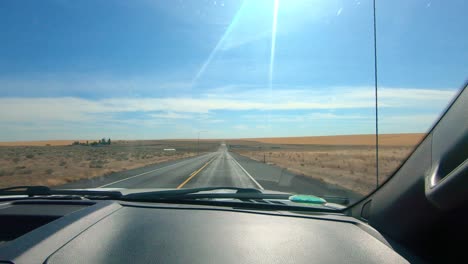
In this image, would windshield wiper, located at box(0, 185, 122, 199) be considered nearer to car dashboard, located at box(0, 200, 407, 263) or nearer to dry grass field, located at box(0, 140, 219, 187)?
car dashboard, located at box(0, 200, 407, 263)

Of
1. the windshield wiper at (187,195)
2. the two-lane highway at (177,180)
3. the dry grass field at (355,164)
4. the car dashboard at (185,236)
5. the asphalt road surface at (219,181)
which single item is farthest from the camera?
the two-lane highway at (177,180)

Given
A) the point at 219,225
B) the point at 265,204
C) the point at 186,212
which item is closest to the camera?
the point at 219,225

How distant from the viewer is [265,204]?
4.12m

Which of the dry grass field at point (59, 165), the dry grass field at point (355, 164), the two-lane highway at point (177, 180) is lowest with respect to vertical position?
the dry grass field at point (59, 165)

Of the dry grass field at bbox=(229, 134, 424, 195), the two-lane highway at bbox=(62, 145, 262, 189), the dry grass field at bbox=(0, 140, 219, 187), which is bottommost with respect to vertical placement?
the dry grass field at bbox=(0, 140, 219, 187)

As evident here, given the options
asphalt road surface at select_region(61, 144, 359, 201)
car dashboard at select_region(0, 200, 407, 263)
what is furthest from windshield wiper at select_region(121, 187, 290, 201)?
asphalt road surface at select_region(61, 144, 359, 201)

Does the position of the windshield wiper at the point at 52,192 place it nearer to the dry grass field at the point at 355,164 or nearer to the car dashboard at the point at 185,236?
the car dashboard at the point at 185,236

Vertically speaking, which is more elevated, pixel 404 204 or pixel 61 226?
pixel 404 204

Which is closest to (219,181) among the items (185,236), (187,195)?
(187,195)

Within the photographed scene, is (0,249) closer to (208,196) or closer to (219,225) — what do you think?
(219,225)

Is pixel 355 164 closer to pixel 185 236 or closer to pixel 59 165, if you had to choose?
pixel 59 165

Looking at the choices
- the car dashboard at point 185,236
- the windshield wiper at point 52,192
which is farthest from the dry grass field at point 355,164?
the windshield wiper at point 52,192

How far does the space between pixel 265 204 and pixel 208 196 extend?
711mm

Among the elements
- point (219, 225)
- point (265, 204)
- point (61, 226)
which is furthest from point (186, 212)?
point (61, 226)
